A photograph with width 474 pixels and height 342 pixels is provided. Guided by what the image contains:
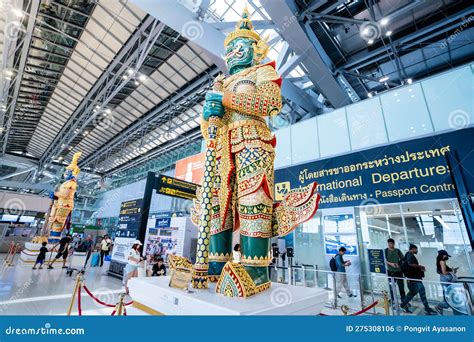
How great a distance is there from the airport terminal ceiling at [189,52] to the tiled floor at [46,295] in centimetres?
645

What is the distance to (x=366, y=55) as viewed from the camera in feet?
30.1

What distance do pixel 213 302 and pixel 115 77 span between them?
11986 mm

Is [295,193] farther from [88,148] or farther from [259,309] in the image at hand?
[88,148]

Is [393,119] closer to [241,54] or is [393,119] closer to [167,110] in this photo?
[241,54]

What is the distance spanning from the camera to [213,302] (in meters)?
1.38

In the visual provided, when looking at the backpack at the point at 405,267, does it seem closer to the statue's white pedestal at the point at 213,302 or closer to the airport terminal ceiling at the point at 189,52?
the statue's white pedestal at the point at 213,302

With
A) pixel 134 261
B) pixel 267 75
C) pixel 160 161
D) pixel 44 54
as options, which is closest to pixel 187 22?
pixel 267 75

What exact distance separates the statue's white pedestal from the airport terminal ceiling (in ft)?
20.5

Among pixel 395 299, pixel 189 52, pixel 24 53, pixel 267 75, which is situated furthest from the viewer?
pixel 189 52

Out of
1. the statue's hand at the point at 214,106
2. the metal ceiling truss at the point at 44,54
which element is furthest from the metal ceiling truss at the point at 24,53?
the statue's hand at the point at 214,106

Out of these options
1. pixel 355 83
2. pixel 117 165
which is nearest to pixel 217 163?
pixel 355 83

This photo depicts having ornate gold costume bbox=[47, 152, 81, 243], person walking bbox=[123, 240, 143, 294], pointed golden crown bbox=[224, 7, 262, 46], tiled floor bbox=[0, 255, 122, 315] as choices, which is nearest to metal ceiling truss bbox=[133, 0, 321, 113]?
pointed golden crown bbox=[224, 7, 262, 46]

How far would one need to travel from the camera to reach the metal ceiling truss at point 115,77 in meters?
8.54

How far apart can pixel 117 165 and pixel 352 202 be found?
24.1m
